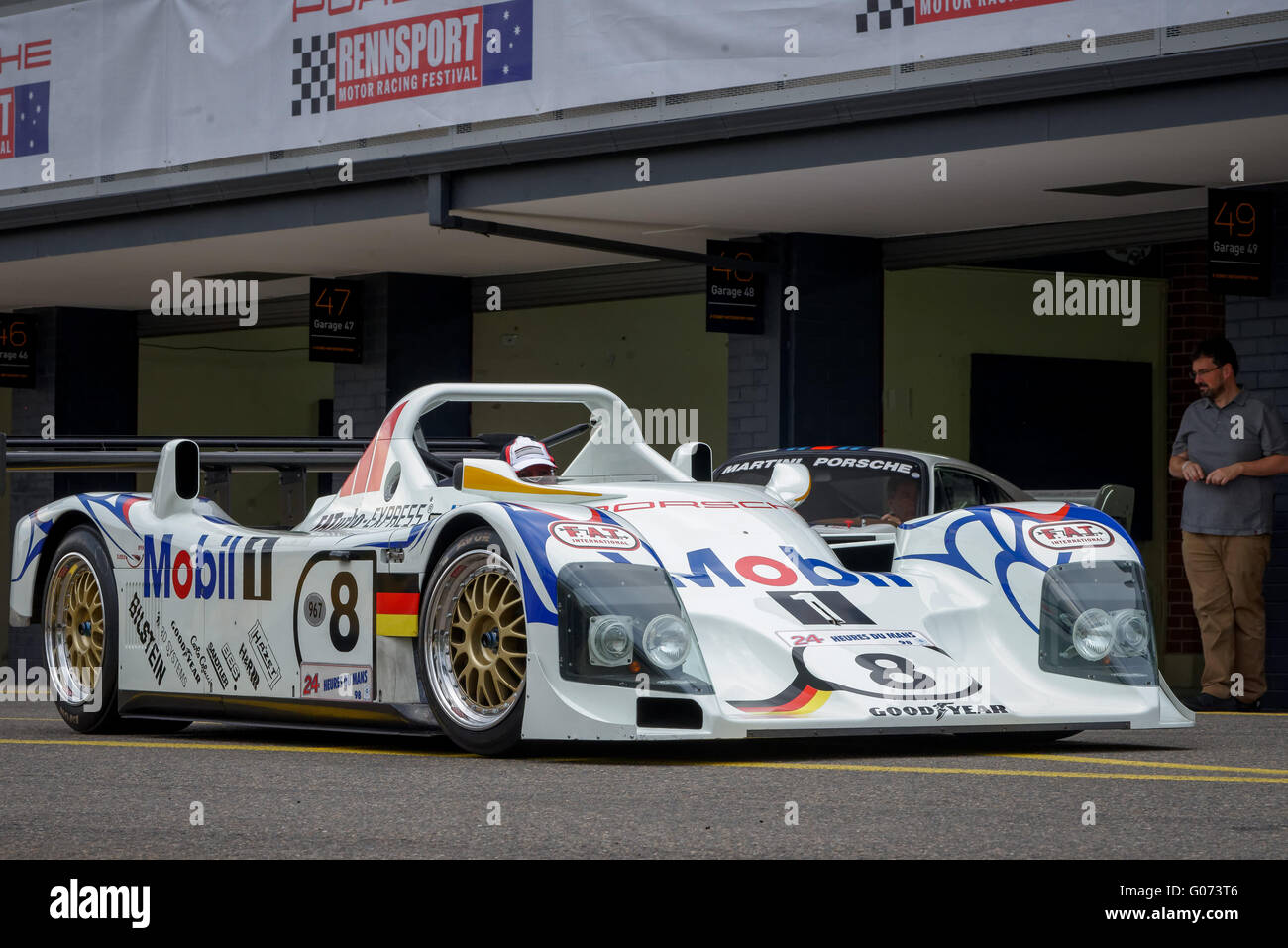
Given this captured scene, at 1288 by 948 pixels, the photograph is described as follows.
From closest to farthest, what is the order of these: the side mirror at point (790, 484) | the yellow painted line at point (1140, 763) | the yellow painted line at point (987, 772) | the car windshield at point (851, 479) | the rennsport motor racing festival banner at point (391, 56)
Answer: the yellow painted line at point (987, 772)
the yellow painted line at point (1140, 763)
the side mirror at point (790, 484)
the car windshield at point (851, 479)
the rennsport motor racing festival banner at point (391, 56)

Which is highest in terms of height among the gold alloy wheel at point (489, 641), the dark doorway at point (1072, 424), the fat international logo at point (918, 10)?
the fat international logo at point (918, 10)

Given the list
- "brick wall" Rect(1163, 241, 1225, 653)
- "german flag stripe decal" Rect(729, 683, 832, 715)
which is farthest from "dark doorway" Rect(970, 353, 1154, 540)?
"german flag stripe decal" Rect(729, 683, 832, 715)

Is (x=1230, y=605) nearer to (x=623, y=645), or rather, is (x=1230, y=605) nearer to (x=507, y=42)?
(x=507, y=42)

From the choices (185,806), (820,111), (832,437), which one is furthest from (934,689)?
(832,437)

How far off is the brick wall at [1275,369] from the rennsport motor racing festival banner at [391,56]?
2.62 metres

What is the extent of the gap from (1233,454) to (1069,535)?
12.5ft

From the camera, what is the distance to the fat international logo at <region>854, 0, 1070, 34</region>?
11.3 meters

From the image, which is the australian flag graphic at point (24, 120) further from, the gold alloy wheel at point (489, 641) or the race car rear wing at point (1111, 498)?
the gold alloy wheel at point (489, 641)

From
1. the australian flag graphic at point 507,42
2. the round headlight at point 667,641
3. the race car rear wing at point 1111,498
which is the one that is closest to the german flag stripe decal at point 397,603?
the round headlight at point 667,641

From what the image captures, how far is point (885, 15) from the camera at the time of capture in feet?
38.6

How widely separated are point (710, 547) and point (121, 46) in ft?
32.0

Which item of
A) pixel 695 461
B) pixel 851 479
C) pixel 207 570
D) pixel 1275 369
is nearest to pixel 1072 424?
pixel 1275 369

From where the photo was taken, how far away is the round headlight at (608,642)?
6767mm
